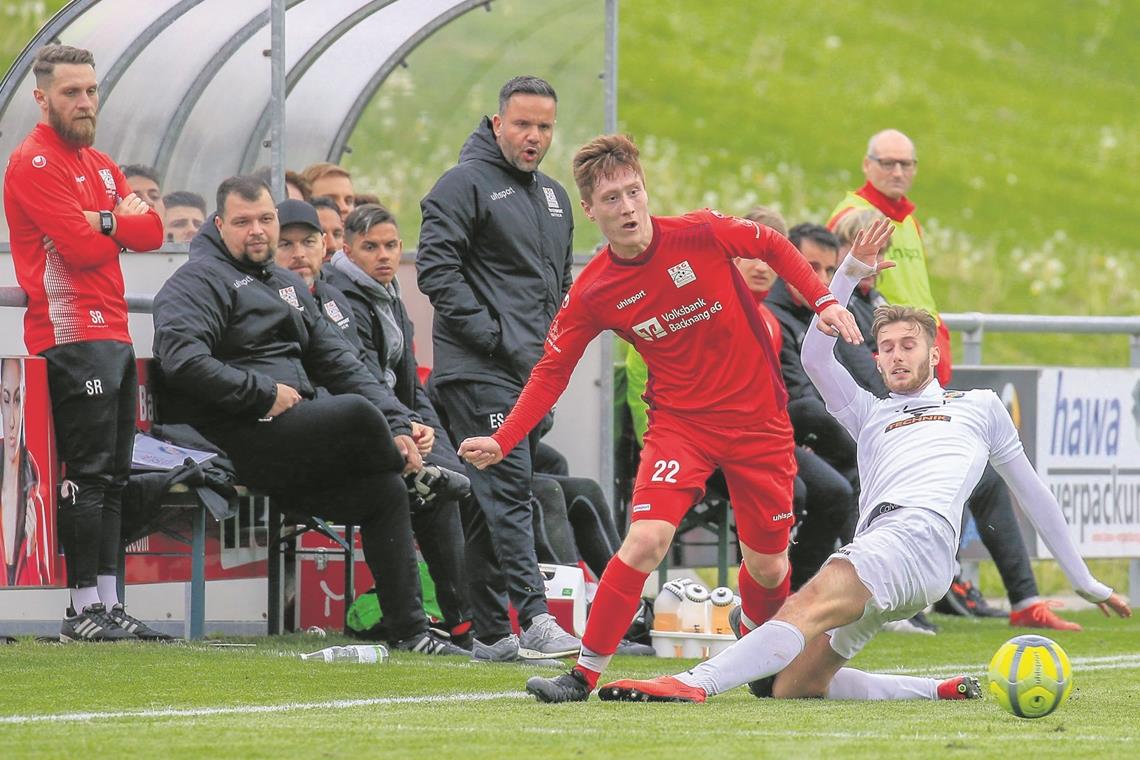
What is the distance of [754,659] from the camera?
694 cm

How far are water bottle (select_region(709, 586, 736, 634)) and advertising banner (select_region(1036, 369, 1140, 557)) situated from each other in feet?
14.4

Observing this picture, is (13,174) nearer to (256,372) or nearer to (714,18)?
(256,372)

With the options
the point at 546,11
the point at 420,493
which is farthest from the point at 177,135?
the point at 420,493

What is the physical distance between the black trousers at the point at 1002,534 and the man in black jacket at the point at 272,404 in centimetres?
396

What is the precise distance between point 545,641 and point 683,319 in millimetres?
1617

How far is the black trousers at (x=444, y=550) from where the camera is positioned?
372 inches

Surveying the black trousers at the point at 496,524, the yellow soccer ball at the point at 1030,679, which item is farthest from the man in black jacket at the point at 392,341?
the yellow soccer ball at the point at 1030,679

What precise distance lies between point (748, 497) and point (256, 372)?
2389 mm

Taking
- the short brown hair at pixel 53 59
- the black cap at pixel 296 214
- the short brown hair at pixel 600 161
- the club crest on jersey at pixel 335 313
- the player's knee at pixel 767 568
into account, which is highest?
the short brown hair at pixel 53 59

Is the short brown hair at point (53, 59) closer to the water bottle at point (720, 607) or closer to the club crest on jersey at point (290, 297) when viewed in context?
the club crest on jersey at point (290, 297)

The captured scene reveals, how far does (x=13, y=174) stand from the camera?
8.59m

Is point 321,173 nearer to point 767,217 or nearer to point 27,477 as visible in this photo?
point 767,217

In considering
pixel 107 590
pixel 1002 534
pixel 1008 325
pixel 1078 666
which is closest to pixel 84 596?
pixel 107 590

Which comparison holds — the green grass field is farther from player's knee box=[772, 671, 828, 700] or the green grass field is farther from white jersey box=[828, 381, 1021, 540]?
white jersey box=[828, 381, 1021, 540]
